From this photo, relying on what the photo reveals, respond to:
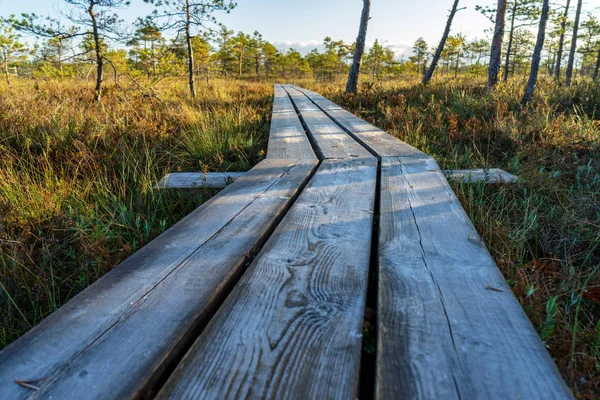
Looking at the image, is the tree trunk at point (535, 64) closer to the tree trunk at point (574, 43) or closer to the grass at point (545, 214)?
the grass at point (545, 214)

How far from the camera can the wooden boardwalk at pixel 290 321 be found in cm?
76

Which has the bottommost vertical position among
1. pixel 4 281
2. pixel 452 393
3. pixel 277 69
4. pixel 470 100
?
pixel 4 281

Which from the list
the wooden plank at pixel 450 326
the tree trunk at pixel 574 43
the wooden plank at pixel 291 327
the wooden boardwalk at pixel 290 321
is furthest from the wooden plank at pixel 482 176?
the tree trunk at pixel 574 43

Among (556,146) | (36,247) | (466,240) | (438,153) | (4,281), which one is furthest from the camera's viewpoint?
(438,153)

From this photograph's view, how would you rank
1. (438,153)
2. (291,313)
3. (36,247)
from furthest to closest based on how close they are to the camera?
(438,153) → (36,247) → (291,313)

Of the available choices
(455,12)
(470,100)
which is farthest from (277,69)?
Result: (470,100)

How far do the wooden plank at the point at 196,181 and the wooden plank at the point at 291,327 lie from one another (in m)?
1.37

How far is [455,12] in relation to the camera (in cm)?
1384

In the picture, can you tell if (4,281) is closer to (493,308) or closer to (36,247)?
(36,247)

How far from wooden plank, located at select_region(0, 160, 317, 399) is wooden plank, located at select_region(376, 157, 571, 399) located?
547mm

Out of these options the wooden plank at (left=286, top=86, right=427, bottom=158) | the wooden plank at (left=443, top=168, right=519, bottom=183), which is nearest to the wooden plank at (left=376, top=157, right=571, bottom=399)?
the wooden plank at (left=443, top=168, right=519, bottom=183)

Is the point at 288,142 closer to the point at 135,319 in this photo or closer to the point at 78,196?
the point at 78,196

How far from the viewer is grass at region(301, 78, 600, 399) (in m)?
1.25

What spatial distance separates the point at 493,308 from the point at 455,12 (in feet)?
53.5
